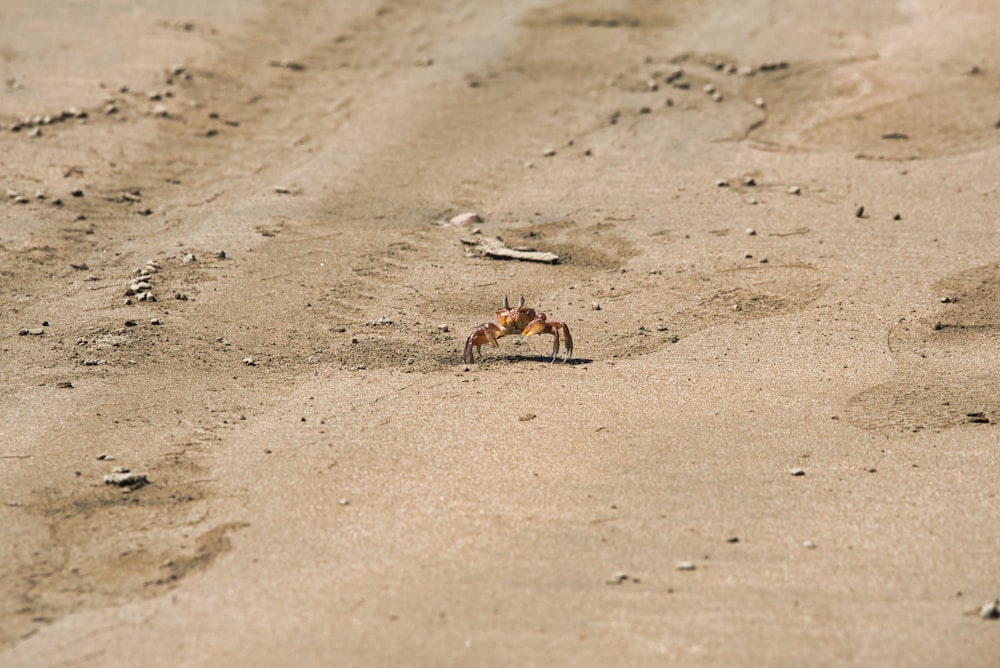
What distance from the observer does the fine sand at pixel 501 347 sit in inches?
168

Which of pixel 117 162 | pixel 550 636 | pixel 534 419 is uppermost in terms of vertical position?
pixel 117 162

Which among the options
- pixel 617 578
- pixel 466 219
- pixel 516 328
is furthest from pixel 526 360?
pixel 466 219

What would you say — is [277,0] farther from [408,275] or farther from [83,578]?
[83,578]

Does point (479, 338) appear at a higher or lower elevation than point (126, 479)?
higher

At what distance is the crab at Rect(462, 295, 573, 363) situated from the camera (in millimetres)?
6023

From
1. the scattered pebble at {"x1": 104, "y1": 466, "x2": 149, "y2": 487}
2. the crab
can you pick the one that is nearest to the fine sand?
the scattered pebble at {"x1": 104, "y1": 466, "x2": 149, "y2": 487}

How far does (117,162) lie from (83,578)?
203 inches

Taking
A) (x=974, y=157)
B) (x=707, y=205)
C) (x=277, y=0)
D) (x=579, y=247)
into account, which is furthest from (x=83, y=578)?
(x=277, y=0)

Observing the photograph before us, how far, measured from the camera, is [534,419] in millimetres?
5516

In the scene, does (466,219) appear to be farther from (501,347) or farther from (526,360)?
(526,360)

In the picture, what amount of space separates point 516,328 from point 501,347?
38 cm

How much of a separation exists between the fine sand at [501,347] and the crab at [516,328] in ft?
0.40

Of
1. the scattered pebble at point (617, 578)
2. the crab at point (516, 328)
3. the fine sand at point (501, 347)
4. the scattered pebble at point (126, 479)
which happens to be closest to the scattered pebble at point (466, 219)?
the fine sand at point (501, 347)

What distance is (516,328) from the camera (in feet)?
19.9
